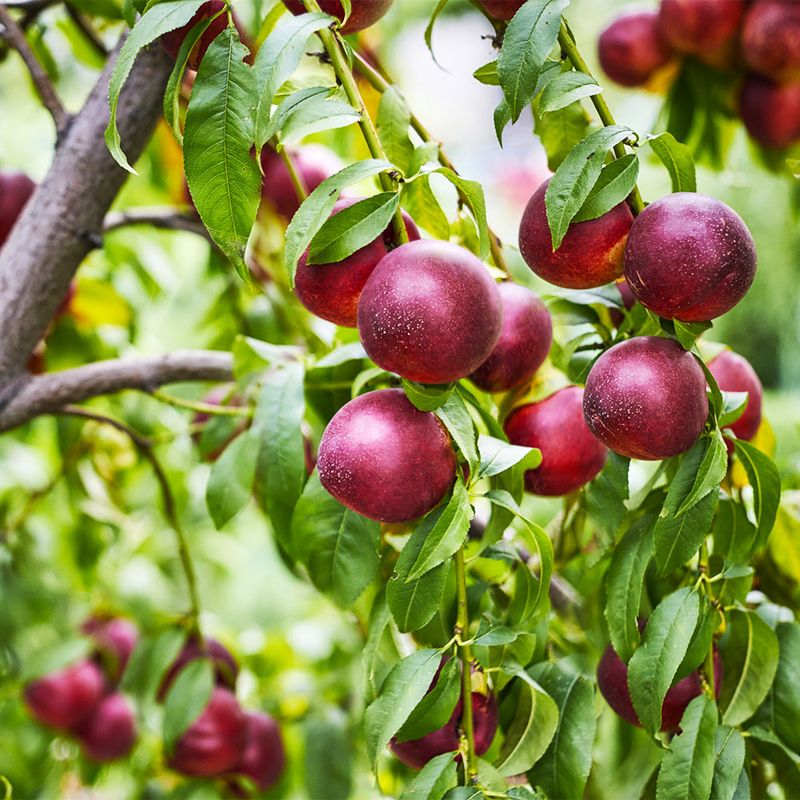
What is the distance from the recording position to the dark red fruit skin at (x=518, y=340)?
417 mm

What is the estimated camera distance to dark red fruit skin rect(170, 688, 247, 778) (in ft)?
2.09

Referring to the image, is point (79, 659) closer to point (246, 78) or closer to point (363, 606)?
point (363, 606)

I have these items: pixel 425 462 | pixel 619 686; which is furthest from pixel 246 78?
pixel 619 686

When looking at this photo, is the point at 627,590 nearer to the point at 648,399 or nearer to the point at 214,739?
the point at 648,399

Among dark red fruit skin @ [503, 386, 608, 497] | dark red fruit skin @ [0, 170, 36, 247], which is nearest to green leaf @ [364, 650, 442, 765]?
dark red fruit skin @ [503, 386, 608, 497]

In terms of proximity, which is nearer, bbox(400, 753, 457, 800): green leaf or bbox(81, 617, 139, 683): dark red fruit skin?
bbox(400, 753, 457, 800): green leaf

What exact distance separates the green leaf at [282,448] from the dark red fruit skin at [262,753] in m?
0.25

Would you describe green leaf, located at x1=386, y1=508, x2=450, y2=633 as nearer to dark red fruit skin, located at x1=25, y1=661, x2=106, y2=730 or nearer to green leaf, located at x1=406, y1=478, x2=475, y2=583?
green leaf, located at x1=406, y1=478, x2=475, y2=583

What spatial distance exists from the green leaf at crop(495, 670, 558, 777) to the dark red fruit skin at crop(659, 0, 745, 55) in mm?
576

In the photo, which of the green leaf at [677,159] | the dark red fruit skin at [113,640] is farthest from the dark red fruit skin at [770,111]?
the dark red fruit skin at [113,640]

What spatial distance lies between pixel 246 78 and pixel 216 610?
1.10m

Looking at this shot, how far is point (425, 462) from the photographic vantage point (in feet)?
1.18

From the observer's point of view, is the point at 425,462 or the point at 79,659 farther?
the point at 79,659

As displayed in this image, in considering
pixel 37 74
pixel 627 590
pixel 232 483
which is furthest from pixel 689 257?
pixel 37 74
